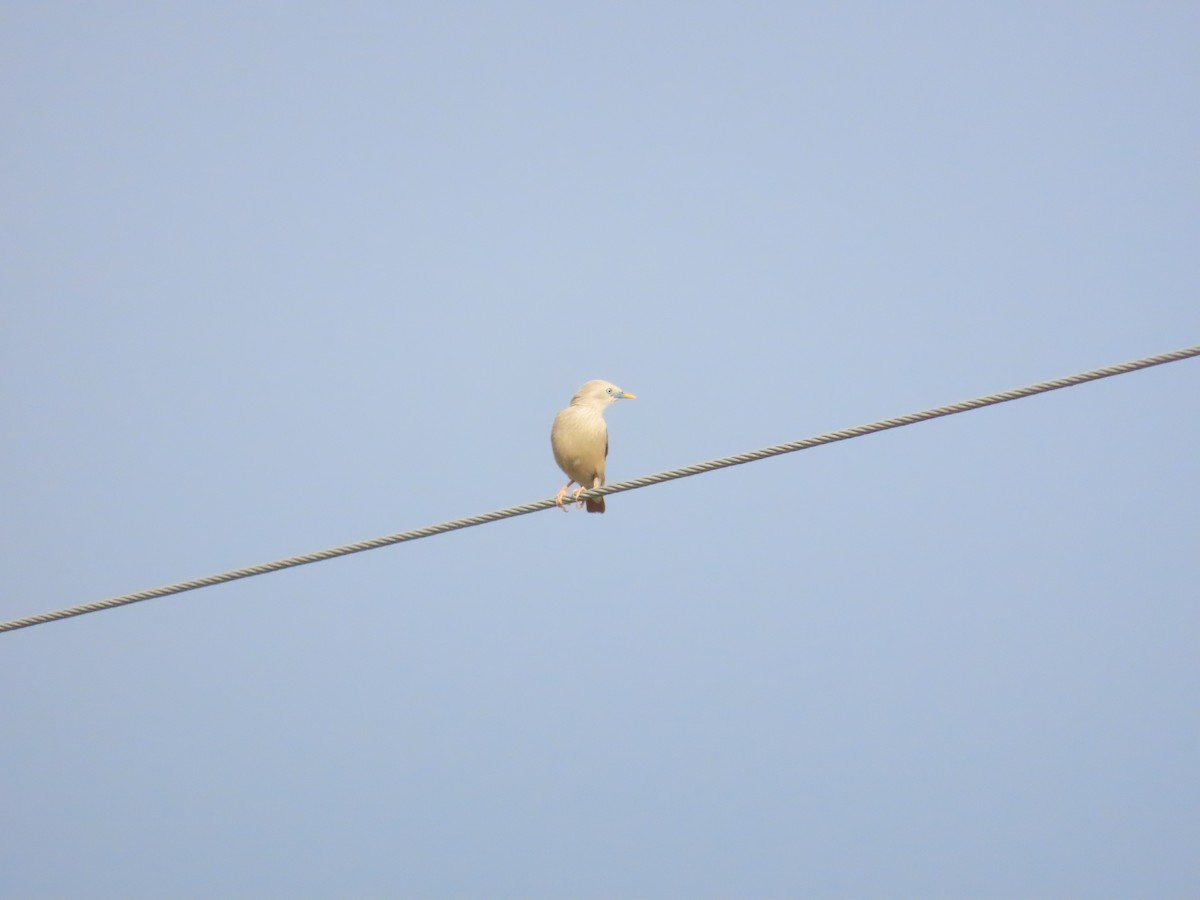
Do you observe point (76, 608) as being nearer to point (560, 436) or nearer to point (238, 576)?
point (238, 576)

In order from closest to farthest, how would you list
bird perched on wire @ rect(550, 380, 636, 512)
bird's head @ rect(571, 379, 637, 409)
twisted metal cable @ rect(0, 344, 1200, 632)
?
twisted metal cable @ rect(0, 344, 1200, 632) < bird perched on wire @ rect(550, 380, 636, 512) < bird's head @ rect(571, 379, 637, 409)

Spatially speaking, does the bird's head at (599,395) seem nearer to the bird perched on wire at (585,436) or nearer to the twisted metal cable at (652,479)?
the bird perched on wire at (585,436)

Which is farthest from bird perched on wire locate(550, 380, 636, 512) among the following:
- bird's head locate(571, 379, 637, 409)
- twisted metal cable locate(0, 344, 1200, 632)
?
twisted metal cable locate(0, 344, 1200, 632)

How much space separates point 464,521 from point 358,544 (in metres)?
0.53

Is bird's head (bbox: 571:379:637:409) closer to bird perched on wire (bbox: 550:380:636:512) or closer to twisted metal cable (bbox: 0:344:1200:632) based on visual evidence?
bird perched on wire (bbox: 550:380:636:512)

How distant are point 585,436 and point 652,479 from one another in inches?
122

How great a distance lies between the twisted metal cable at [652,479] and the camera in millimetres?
6089

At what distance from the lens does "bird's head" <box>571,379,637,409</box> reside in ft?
34.1

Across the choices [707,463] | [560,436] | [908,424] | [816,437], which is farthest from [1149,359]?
[560,436]

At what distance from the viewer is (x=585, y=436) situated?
1009cm

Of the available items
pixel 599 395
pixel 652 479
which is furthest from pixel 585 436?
pixel 652 479

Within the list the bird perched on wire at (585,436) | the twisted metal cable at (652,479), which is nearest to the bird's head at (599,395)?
the bird perched on wire at (585,436)

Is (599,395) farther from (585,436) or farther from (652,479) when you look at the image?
(652,479)

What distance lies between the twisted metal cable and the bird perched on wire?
9.55ft
